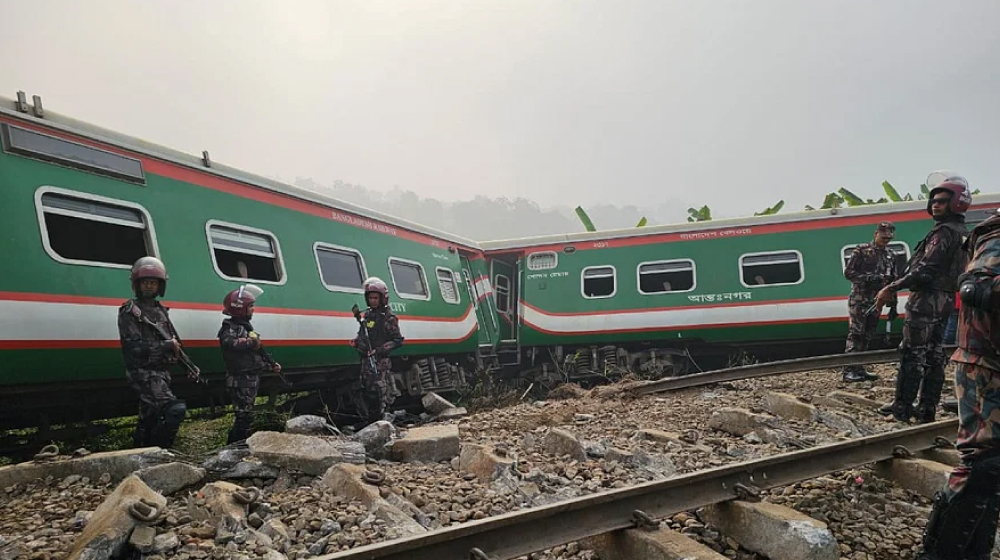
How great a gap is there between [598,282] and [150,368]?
25.4ft

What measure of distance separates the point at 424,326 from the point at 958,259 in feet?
20.9

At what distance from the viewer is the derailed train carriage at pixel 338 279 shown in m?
4.33

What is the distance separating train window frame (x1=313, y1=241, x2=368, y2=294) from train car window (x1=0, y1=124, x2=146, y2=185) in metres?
2.11

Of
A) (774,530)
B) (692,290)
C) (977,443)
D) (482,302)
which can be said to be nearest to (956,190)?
(977,443)

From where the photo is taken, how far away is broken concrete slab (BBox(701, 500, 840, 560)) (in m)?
2.39

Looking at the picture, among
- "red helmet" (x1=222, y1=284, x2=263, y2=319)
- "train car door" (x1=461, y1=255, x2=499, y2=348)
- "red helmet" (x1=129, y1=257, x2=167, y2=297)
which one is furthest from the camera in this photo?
"train car door" (x1=461, y1=255, x2=499, y2=348)

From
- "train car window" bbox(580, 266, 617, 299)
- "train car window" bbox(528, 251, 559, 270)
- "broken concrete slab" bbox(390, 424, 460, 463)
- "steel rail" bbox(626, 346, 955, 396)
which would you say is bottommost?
"steel rail" bbox(626, 346, 955, 396)

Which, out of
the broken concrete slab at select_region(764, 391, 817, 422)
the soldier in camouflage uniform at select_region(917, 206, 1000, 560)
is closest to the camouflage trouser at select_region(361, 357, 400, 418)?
the broken concrete slab at select_region(764, 391, 817, 422)

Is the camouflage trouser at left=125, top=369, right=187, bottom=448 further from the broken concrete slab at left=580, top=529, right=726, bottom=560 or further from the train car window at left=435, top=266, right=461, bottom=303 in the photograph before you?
the train car window at left=435, top=266, right=461, bottom=303

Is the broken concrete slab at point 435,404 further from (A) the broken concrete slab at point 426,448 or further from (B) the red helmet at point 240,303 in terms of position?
(A) the broken concrete slab at point 426,448

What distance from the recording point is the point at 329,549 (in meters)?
2.59

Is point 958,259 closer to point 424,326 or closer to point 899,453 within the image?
point 899,453

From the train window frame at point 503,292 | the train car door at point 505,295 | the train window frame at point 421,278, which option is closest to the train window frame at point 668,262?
the train car door at point 505,295

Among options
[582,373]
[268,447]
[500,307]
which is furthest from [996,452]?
[500,307]
